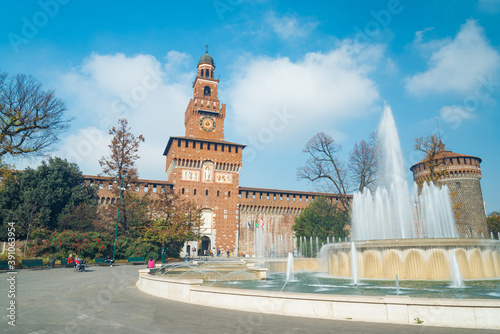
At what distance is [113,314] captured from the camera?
20.3ft

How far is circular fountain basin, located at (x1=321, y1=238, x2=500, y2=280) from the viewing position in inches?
398

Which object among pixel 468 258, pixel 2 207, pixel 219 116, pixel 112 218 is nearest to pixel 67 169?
pixel 2 207

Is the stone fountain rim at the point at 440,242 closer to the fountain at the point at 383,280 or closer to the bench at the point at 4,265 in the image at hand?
the fountain at the point at 383,280

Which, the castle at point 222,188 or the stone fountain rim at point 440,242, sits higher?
the castle at point 222,188

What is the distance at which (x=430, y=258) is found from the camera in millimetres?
10195

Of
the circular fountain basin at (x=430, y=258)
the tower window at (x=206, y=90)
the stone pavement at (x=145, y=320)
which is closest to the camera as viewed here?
the stone pavement at (x=145, y=320)

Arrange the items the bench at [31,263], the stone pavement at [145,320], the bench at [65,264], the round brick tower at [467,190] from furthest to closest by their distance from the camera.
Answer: the round brick tower at [467,190] → the bench at [65,264] → the bench at [31,263] → the stone pavement at [145,320]

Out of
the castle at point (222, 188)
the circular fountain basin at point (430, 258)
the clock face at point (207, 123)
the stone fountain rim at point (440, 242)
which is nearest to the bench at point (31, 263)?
the circular fountain basin at point (430, 258)

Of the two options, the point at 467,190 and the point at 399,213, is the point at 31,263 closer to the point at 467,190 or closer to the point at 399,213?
the point at 399,213

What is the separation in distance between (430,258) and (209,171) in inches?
1220

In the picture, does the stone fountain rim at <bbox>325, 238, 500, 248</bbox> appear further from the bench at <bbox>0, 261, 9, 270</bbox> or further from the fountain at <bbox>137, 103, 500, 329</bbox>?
the bench at <bbox>0, 261, 9, 270</bbox>

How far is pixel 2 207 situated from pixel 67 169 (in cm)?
644

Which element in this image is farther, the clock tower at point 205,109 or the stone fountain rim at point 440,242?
the clock tower at point 205,109

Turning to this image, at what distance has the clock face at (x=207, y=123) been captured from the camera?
4159 cm
